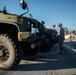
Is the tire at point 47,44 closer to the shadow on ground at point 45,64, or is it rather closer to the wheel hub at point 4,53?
the shadow on ground at point 45,64

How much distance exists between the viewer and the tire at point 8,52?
7707 millimetres

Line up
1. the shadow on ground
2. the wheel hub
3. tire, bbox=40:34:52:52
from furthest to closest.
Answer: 1. tire, bbox=40:34:52:52
2. the shadow on ground
3. the wheel hub

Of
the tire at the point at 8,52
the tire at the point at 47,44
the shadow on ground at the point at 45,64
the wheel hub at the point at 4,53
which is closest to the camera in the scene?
the tire at the point at 8,52

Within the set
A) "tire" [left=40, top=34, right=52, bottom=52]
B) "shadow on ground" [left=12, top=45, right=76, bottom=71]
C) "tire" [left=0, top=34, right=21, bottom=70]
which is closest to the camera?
"tire" [left=0, top=34, right=21, bottom=70]

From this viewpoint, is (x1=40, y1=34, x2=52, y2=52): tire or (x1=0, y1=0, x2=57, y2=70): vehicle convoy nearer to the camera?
(x1=0, y1=0, x2=57, y2=70): vehicle convoy

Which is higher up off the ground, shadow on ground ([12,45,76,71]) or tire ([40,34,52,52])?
tire ([40,34,52,52])

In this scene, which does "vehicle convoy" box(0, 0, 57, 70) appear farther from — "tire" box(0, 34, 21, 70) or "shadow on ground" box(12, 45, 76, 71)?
"shadow on ground" box(12, 45, 76, 71)

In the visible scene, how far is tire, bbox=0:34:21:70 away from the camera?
7.71m

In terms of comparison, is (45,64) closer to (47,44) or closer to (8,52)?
(8,52)

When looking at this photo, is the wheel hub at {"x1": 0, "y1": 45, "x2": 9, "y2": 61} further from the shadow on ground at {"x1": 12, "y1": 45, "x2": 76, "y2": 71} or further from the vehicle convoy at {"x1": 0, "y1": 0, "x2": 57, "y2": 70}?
the shadow on ground at {"x1": 12, "y1": 45, "x2": 76, "y2": 71}

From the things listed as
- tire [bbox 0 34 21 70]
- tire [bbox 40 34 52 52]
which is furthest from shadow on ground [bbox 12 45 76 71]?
tire [bbox 40 34 52 52]

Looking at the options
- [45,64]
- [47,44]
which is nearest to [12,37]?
[45,64]

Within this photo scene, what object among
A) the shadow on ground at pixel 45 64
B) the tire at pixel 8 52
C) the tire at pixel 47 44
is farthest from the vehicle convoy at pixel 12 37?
the tire at pixel 47 44

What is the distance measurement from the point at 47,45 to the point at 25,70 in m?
6.48
